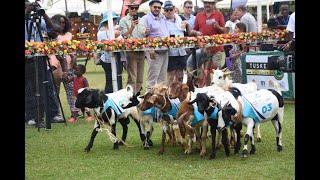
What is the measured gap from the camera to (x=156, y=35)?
40.3 feet

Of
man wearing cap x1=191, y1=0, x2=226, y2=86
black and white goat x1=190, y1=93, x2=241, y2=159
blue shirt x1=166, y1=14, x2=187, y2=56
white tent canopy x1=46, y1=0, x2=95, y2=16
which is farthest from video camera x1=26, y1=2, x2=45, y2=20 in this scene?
white tent canopy x1=46, y1=0, x2=95, y2=16

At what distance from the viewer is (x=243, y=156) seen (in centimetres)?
787

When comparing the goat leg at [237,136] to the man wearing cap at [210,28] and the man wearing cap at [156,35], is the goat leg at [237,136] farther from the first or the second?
the man wearing cap at [210,28]

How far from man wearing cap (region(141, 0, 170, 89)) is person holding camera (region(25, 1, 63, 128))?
1.95 meters

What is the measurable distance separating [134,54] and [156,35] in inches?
22.8

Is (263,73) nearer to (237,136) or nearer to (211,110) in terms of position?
(237,136)

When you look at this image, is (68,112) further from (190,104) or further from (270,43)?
(190,104)

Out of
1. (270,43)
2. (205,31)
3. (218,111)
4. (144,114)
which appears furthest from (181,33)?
(218,111)

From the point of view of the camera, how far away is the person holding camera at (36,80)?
10.5 meters

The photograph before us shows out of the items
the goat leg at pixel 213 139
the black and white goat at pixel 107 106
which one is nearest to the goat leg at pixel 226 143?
the goat leg at pixel 213 139

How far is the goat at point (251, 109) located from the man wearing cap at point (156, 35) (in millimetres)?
4305

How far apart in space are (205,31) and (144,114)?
16.1 feet

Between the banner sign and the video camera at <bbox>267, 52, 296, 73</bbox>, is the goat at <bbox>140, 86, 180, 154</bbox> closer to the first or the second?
the video camera at <bbox>267, 52, 296, 73</bbox>

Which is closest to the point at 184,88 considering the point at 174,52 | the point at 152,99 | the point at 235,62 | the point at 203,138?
the point at 152,99
